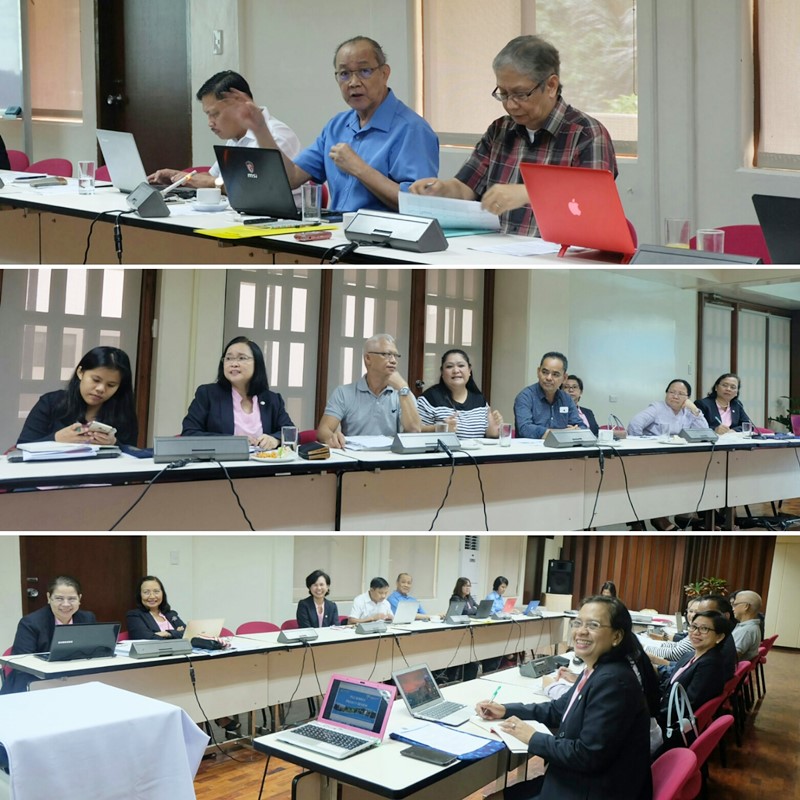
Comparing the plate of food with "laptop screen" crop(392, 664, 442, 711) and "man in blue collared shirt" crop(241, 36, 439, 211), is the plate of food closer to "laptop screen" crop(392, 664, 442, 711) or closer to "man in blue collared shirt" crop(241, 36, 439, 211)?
"laptop screen" crop(392, 664, 442, 711)

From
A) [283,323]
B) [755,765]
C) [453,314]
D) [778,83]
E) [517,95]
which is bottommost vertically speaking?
[755,765]

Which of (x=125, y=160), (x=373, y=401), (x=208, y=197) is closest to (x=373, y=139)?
(x=208, y=197)

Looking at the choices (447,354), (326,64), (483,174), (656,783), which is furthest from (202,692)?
(326,64)

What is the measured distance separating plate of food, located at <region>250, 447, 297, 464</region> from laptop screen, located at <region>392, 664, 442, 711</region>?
825 mm

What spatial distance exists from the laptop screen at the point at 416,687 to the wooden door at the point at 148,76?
5.31 meters

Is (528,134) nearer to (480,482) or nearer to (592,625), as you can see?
(480,482)

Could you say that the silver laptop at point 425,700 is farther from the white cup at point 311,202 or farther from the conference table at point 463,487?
the white cup at point 311,202

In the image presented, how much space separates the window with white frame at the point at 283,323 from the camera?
4.84 m

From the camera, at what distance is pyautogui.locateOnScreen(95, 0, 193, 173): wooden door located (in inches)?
293

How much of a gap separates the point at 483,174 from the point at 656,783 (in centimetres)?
226

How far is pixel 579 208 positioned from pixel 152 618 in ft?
10.3

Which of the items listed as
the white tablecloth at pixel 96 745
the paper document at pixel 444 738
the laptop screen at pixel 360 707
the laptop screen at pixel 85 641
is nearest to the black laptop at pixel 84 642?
the laptop screen at pixel 85 641

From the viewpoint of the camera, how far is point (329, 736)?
280 centimetres

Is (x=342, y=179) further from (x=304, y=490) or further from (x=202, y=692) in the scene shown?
(x=202, y=692)
